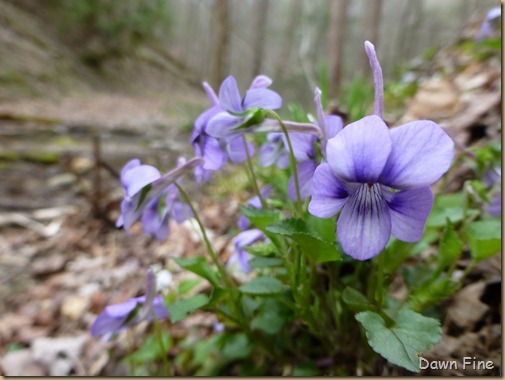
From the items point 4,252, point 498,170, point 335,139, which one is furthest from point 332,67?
point 335,139

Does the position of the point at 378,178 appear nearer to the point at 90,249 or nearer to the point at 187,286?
the point at 187,286

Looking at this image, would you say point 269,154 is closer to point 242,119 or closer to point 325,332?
point 242,119

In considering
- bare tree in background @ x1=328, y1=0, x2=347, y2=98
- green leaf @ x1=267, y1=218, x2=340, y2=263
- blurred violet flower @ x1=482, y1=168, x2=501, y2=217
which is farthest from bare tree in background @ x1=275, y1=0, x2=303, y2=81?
green leaf @ x1=267, y1=218, x2=340, y2=263

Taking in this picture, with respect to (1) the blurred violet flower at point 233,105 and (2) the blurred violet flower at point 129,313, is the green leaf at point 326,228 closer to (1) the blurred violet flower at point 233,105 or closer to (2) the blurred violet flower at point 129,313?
(1) the blurred violet flower at point 233,105

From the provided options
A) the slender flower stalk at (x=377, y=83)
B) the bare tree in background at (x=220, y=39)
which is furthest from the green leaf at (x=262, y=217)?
the bare tree in background at (x=220, y=39)

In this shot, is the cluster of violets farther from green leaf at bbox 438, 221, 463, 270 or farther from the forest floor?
the forest floor

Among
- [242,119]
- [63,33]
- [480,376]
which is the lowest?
[480,376]
